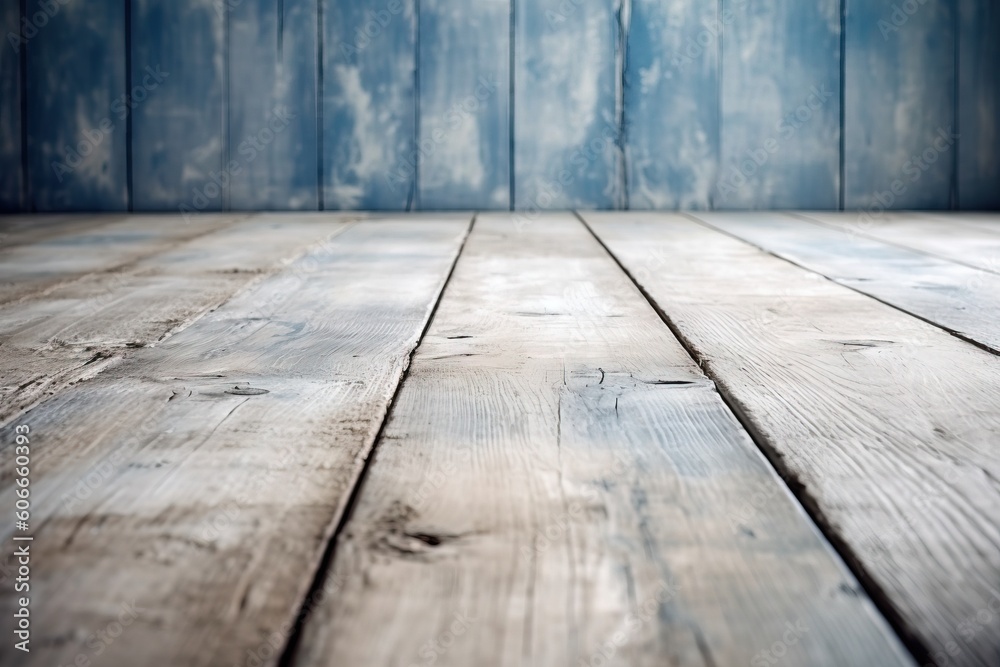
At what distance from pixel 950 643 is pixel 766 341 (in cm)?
66

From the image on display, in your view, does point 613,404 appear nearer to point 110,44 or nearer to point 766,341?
point 766,341

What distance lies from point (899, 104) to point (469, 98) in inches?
55.9

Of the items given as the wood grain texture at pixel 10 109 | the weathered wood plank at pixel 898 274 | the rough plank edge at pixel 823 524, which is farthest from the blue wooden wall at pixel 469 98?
the rough plank edge at pixel 823 524

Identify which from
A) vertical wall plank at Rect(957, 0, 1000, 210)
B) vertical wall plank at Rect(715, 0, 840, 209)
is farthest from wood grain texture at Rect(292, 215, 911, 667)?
vertical wall plank at Rect(957, 0, 1000, 210)

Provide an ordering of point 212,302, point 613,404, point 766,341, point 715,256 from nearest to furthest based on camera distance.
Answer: point 613,404 → point 766,341 → point 212,302 → point 715,256

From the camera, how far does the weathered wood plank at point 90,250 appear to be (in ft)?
5.17

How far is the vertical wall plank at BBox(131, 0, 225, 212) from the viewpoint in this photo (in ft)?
10.1

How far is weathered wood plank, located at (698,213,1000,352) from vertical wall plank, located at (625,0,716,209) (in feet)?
2.00

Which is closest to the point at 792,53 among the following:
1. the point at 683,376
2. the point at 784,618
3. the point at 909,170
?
the point at 909,170

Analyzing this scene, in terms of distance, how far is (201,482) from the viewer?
0.59m

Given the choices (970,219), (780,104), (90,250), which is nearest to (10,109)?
(90,250)

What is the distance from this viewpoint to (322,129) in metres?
3.11

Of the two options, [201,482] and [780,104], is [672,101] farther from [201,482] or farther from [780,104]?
[201,482]

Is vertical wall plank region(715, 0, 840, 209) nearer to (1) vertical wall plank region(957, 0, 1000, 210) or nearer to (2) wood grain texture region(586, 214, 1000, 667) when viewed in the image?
(1) vertical wall plank region(957, 0, 1000, 210)
